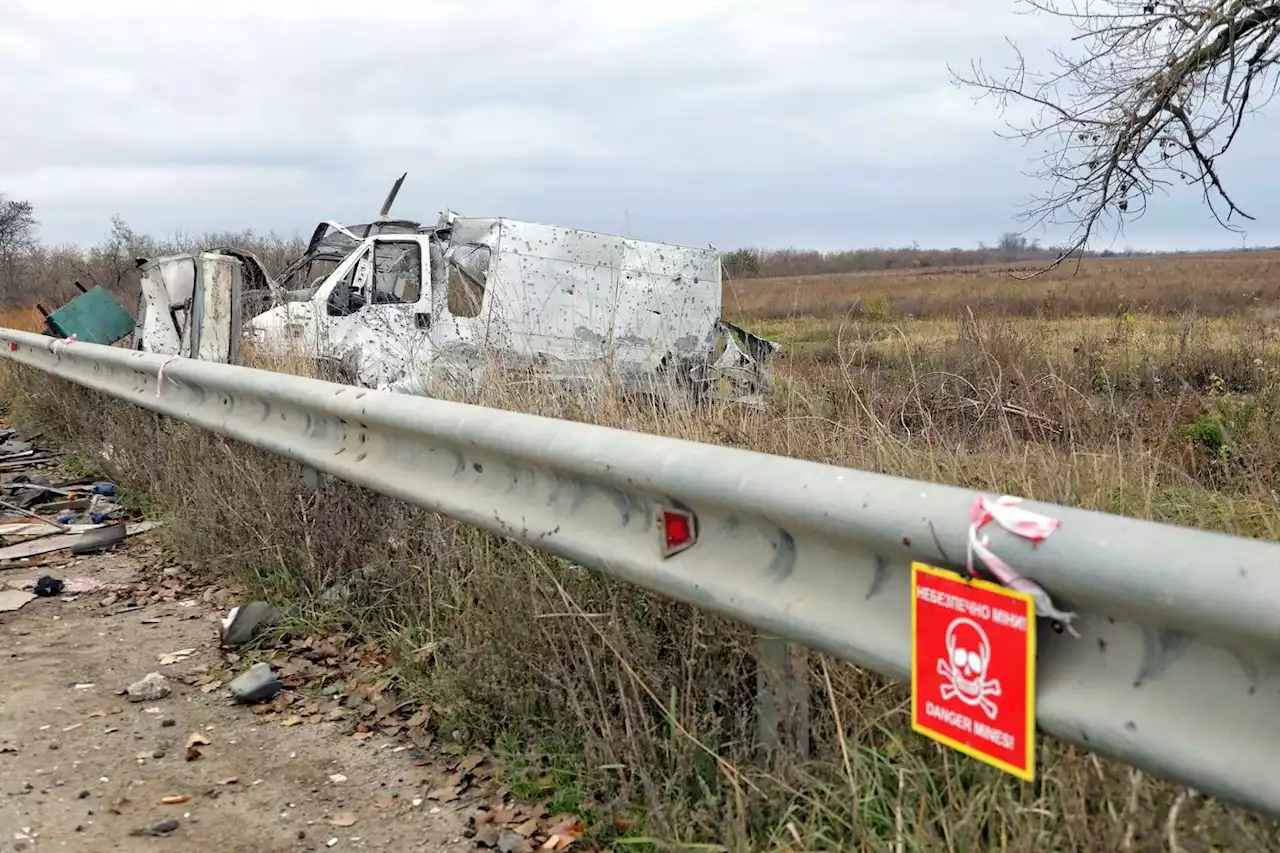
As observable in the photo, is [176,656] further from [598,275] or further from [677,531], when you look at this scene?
[598,275]

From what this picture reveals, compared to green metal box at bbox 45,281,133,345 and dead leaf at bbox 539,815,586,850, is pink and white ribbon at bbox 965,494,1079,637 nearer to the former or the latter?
dead leaf at bbox 539,815,586,850

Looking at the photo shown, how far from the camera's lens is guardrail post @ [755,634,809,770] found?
2.45 meters

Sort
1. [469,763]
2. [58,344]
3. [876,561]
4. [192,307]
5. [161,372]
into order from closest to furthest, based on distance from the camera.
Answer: [876,561]
[469,763]
[161,372]
[192,307]
[58,344]

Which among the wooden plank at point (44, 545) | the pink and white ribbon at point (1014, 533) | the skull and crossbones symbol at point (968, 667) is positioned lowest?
the wooden plank at point (44, 545)

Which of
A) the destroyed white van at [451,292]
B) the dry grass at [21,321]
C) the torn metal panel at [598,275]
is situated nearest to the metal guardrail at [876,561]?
the destroyed white van at [451,292]

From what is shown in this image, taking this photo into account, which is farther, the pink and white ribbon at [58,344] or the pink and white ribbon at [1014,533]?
the pink and white ribbon at [58,344]

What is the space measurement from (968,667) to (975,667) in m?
0.01

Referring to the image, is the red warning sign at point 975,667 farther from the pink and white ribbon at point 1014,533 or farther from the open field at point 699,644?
the open field at point 699,644

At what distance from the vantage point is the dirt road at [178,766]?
9.17ft

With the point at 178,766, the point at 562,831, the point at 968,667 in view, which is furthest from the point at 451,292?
the point at 968,667

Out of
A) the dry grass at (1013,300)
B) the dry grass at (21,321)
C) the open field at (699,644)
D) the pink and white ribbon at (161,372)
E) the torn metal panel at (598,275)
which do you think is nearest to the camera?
the open field at (699,644)

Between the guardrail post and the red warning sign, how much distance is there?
63cm

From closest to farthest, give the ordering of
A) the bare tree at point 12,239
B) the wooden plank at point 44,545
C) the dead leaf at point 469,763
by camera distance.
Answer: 1. the dead leaf at point 469,763
2. the wooden plank at point 44,545
3. the bare tree at point 12,239

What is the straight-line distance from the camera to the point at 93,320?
9617 mm
